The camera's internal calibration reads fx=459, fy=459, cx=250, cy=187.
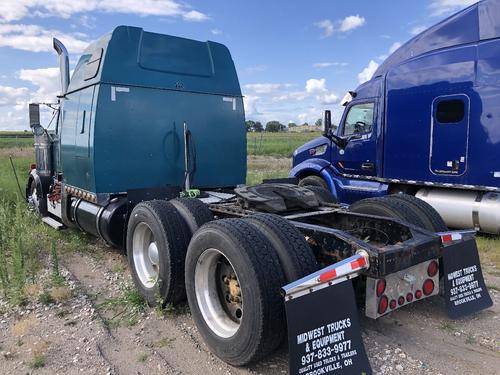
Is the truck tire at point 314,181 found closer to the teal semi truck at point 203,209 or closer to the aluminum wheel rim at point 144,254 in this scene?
the teal semi truck at point 203,209

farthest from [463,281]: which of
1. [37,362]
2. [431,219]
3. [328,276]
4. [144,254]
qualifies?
[37,362]

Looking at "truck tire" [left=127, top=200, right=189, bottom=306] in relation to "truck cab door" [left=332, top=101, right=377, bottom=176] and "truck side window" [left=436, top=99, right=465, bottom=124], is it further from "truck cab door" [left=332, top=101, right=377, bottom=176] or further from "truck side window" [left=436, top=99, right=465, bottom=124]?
"truck cab door" [left=332, top=101, right=377, bottom=176]

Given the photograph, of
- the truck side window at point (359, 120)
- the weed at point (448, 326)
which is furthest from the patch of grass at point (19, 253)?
the truck side window at point (359, 120)

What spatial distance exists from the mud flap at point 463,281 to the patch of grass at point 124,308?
9.07ft

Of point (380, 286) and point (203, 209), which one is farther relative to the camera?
point (203, 209)

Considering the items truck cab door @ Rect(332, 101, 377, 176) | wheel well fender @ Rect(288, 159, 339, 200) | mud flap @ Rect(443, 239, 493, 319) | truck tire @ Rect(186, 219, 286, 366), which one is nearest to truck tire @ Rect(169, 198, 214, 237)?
truck tire @ Rect(186, 219, 286, 366)

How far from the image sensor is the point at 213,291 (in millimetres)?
3689

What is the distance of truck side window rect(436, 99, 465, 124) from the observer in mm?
7207

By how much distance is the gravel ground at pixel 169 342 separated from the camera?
10.9ft

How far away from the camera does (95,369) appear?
334 cm

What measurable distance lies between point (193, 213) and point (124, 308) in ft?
3.84

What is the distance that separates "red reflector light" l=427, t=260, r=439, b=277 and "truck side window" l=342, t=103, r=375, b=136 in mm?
5297

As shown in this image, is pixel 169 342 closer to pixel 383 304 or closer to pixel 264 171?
pixel 383 304

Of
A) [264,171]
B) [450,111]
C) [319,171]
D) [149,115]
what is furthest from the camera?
[264,171]
